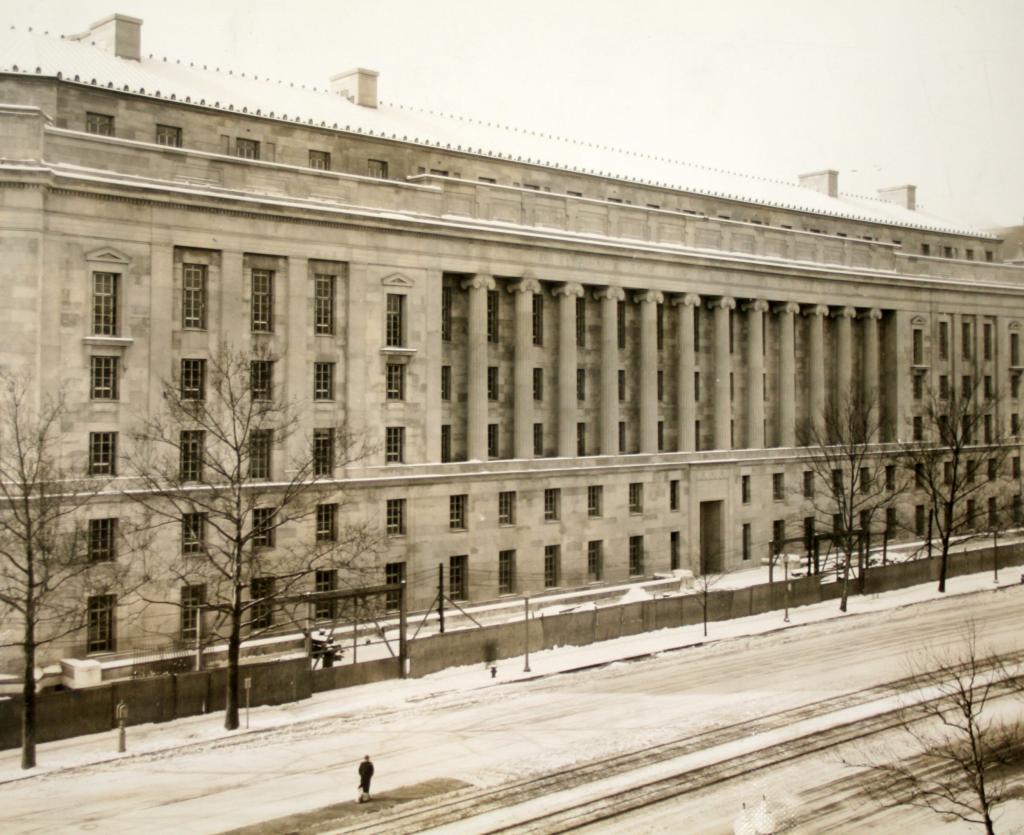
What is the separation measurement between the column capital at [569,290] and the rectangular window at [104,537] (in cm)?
2763

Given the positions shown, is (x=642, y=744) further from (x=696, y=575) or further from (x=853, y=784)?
(x=696, y=575)

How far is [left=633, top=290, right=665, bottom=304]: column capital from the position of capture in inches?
2751

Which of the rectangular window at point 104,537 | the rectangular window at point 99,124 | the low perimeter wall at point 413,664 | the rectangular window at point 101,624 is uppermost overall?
the rectangular window at point 99,124

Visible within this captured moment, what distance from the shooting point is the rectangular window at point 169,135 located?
179 feet

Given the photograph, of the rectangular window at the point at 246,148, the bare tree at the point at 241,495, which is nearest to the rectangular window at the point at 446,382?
the bare tree at the point at 241,495

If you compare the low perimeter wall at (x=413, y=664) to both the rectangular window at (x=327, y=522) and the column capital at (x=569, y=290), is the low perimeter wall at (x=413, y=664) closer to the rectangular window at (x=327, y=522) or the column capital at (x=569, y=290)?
the rectangular window at (x=327, y=522)

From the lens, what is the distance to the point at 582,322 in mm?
68188

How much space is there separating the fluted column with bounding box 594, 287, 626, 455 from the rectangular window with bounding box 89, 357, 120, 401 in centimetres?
2857

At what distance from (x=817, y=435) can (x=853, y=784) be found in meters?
47.1

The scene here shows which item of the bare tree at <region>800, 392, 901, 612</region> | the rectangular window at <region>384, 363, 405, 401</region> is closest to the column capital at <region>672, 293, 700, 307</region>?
the bare tree at <region>800, 392, 901, 612</region>

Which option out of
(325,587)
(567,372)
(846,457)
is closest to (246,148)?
(567,372)

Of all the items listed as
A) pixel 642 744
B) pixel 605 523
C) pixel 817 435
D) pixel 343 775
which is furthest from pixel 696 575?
pixel 343 775

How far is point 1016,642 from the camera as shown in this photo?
51.7m

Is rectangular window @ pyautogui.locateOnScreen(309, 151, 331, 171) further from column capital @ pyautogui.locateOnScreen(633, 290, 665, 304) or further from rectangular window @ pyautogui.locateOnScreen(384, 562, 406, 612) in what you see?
column capital @ pyautogui.locateOnScreen(633, 290, 665, 304)
